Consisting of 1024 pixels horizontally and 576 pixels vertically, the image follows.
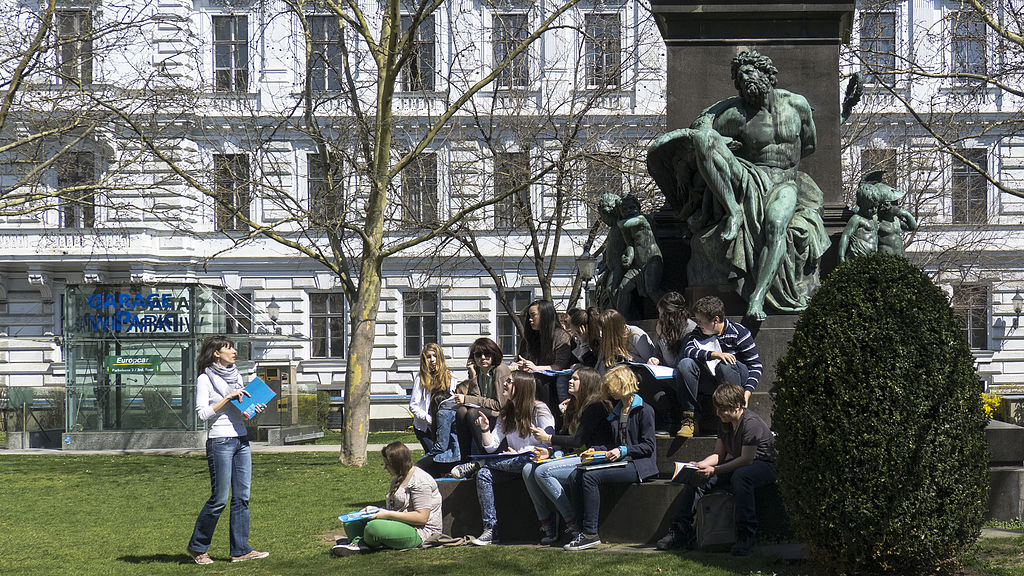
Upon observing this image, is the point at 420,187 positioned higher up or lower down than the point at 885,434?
higher up

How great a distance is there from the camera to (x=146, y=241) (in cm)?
3803

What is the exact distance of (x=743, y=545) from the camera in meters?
8.84

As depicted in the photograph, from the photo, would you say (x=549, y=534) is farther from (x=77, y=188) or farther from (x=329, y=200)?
(x=329, y=200)

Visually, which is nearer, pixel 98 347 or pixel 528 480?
pixel 528 480

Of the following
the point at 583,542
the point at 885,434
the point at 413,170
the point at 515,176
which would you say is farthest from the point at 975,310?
the point at 885,434

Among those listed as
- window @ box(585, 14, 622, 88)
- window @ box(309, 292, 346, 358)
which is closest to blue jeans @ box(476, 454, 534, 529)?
window @ box(585, 14, 622, 88)

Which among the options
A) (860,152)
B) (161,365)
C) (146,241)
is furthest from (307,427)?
(860,152)

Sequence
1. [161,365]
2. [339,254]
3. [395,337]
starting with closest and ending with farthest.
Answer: [339,254] → [161,365] → [395,337]

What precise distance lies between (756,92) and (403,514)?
475cm

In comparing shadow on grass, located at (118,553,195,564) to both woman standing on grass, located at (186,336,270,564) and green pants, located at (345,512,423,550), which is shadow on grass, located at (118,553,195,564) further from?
green pants, located at (345,512,423,550)

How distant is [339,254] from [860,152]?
12859mm

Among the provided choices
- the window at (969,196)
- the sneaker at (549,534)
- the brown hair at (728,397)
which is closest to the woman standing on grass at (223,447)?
the sneaker at (549,534)

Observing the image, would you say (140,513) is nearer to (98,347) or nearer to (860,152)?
(98,347)

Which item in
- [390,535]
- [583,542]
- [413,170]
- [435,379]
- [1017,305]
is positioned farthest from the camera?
[1017,305]
